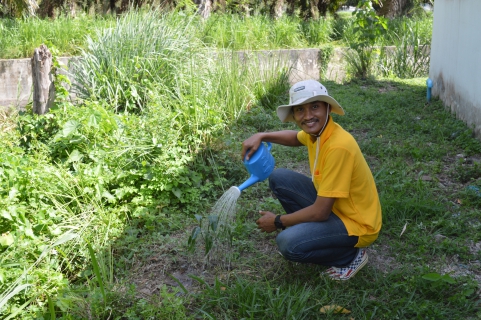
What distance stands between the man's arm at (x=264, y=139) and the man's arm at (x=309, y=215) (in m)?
0.43

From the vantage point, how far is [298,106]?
303 centimetres

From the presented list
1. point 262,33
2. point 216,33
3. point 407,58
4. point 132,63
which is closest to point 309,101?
point 132,63

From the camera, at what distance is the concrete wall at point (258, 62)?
8250 mm

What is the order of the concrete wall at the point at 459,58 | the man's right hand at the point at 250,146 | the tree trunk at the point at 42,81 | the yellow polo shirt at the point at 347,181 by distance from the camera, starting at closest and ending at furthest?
1. the yellow polo shirt at the point at 347,181
2. the man's right hand at the point at 250,146
3. the concrete wall at the point at 459,58
4. the tree trunk at the point at 42,81

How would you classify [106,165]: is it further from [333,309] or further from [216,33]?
[216,33]

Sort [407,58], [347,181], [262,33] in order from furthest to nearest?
[262,33], [407,58], [347,181]

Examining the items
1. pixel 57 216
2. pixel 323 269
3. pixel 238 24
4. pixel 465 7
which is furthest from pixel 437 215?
pixel 238 24

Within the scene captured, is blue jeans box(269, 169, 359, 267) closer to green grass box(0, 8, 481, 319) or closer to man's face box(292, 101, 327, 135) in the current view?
green grass box(0, 8, 481, 319)

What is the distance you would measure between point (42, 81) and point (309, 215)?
14.2 feet

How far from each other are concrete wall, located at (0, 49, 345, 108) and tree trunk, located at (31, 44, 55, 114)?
3.15ft

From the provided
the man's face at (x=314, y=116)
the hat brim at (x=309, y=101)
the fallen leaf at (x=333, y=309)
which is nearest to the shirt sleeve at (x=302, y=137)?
the hat brim at (x=309, y=101)

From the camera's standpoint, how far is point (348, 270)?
10.5 ft

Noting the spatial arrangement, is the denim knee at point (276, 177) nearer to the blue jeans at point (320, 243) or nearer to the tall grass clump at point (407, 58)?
the blue jeans at point (320, 243)

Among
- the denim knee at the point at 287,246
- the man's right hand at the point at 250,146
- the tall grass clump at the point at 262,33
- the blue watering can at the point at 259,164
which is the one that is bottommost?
the denim knee at the point at 287,246
